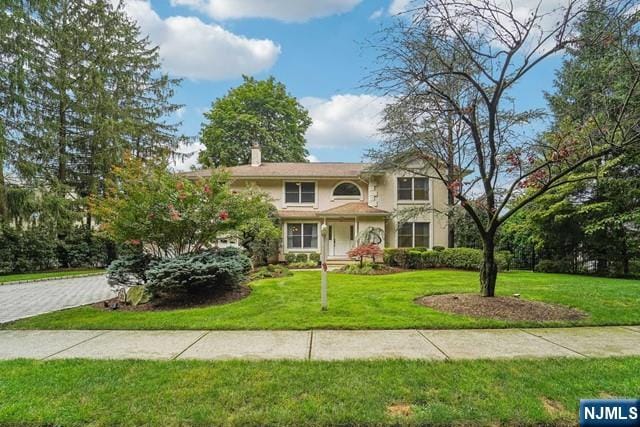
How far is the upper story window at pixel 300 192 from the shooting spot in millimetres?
20516

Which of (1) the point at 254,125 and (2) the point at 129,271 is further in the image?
(1) the point at 254,125

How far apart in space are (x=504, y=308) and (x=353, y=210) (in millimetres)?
12294

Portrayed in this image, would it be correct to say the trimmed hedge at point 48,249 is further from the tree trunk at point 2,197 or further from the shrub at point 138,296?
the shrub at point 138,296

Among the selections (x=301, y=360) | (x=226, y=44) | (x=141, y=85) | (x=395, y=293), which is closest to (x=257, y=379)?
(x=301, y=360)

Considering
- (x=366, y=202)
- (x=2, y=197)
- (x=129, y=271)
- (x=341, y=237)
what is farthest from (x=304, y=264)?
(x=2, y=197)

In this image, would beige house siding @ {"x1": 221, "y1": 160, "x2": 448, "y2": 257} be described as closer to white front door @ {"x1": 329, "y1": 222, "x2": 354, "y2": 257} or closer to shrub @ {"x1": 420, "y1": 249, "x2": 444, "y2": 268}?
white front door @ {"x1": 329, "y1": 222, "x2": 354, "y2": 257}

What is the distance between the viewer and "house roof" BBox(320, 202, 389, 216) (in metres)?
18.7

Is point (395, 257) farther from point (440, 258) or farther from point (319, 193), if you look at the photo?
point (319, 193)

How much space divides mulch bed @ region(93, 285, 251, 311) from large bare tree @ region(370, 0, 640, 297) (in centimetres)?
570

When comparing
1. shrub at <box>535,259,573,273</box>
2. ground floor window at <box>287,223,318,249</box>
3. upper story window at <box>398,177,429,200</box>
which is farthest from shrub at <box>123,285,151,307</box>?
shrub at <box>535,259,573,273</box>

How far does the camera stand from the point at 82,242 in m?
18.9

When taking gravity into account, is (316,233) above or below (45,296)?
above

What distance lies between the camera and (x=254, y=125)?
101ft

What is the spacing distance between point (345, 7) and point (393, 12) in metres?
5.03
